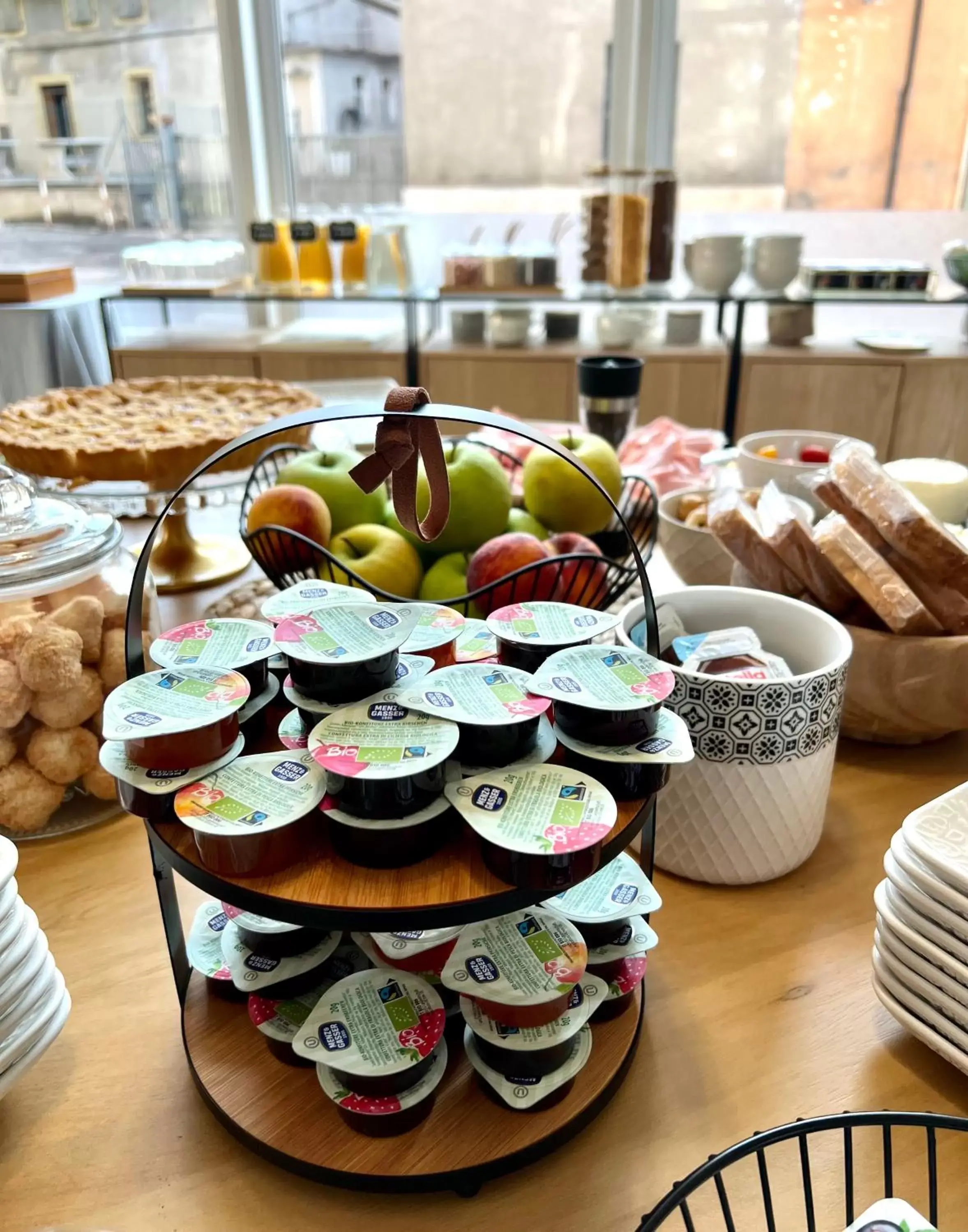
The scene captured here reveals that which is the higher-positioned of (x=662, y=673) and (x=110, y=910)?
(x=662, y=673)

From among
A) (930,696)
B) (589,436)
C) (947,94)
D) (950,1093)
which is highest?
(947,94)

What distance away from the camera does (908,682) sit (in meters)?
0.75

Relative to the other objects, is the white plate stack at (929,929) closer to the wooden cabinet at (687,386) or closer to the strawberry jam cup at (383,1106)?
the strawberry jam cup at (383,1106)

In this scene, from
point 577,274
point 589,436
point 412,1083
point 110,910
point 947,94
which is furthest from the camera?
point 577,274

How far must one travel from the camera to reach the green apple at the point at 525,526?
40.4 inches

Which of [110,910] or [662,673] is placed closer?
[662,673]

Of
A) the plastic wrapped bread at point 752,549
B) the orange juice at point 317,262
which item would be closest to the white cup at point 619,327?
the orange juice at point 317,262

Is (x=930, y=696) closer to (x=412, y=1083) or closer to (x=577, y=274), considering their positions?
(x=412, y=1083)

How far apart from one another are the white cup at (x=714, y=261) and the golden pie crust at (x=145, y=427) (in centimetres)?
173

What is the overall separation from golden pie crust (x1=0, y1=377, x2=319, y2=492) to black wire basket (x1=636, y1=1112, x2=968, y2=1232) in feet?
2.13

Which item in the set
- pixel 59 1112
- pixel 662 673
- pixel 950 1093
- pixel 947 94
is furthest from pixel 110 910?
pixel 947 94

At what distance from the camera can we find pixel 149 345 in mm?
2980

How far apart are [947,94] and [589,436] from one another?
8.47ft

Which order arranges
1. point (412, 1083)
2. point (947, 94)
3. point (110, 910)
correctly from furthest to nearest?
point (947, 94) < point (110, 910) < point (412, 1083)
